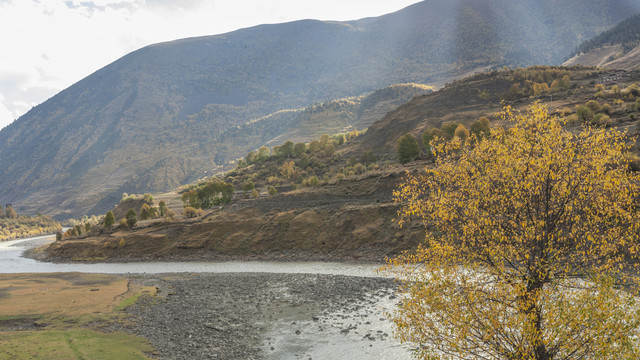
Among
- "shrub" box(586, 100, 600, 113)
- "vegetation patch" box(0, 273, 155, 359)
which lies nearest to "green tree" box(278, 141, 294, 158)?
"shrub" box(586, 100, 600, 113)

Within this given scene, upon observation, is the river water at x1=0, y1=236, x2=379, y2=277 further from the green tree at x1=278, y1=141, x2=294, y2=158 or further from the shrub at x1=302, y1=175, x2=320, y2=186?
the green tree at x1=278, y1=141, x2=294, y2=158

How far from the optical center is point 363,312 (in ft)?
110

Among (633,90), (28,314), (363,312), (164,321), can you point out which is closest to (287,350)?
(363,312)

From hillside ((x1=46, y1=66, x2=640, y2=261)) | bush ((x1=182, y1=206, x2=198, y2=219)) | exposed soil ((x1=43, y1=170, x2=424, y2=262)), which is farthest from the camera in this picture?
bush ((x1=182, y1=206, x2=198, y2=219))

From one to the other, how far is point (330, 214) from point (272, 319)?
143 feet

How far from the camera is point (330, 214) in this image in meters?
76.1

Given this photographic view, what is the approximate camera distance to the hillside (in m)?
67.8

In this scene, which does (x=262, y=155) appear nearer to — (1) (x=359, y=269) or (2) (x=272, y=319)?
(1) (x=359, y=269)

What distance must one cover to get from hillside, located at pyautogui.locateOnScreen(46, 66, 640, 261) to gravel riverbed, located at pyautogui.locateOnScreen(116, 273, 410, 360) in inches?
707

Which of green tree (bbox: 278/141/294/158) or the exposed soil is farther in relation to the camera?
green tree (bbox: 278/141/294/158)

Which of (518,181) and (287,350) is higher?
(518,181)

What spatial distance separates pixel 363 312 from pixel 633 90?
4276 inches

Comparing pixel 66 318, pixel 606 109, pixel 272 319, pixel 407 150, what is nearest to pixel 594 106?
pixel 606 109

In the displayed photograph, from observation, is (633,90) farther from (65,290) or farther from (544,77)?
(65,290)
